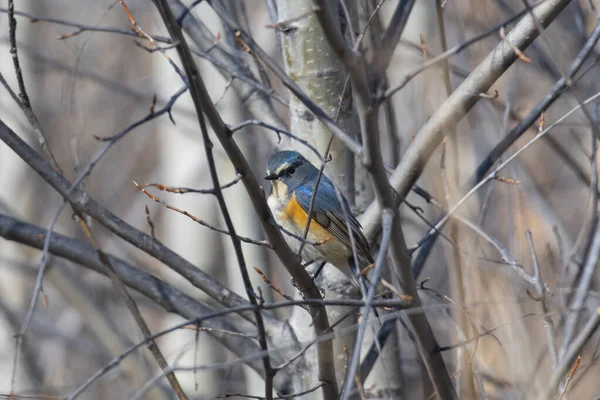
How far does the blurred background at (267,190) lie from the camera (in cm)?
285

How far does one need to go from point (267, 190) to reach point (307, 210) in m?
2.14

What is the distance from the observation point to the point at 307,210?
3.31 meters

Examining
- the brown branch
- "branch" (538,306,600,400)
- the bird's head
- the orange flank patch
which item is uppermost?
the bird's head

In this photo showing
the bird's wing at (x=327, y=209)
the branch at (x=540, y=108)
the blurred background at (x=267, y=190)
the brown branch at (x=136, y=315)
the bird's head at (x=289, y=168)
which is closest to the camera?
the brown branch at (x=136, y=315)

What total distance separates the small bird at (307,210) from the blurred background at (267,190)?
0.22 meters

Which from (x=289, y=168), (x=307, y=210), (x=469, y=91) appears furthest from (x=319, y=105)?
(x=469, y=91)

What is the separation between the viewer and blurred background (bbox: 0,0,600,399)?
2854mm

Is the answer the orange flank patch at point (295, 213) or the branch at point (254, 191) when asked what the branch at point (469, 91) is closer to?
the branch at point (254, 191)

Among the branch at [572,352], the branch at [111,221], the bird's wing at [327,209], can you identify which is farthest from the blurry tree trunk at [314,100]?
the branch at [572,352]

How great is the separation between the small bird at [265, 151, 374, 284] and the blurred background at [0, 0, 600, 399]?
223mm

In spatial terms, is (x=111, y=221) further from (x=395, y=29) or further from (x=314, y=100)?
(x=395, y=29)

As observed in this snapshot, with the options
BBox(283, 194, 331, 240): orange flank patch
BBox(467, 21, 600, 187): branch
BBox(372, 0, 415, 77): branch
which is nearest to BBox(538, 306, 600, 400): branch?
BBox(467, 21, 600, 187): branch

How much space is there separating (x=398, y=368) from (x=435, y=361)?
1.14 metres

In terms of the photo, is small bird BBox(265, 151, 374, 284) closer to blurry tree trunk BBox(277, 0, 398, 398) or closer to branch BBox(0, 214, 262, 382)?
blurry tree trunk BBox(277, 0, 398, 398)
